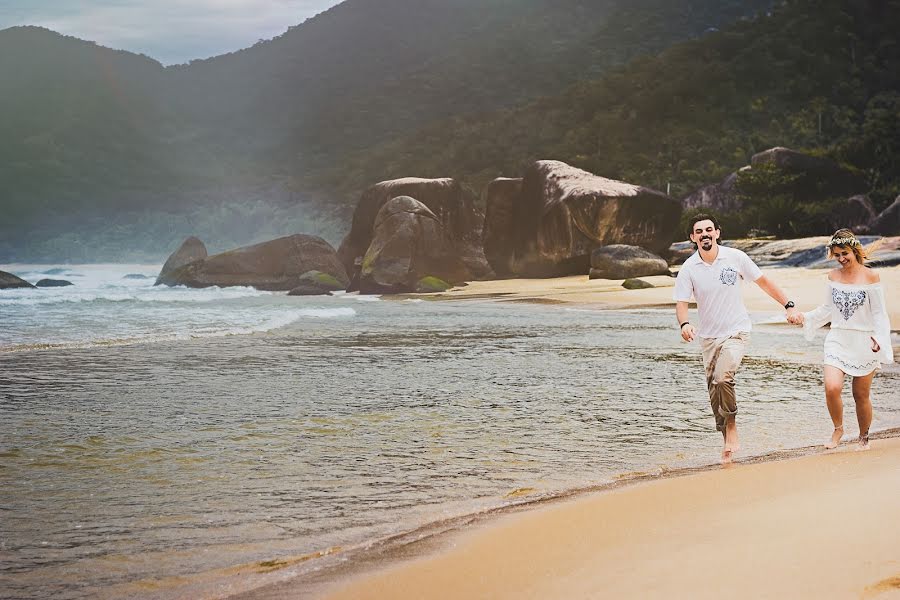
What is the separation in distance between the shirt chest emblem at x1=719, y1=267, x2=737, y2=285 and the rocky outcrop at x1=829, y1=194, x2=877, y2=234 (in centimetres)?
2989

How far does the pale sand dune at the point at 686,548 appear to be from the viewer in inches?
119

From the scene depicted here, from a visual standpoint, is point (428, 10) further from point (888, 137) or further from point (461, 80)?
point (888, 137)

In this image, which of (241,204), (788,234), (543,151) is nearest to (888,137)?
(788,234)

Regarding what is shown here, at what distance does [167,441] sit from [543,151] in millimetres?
74347

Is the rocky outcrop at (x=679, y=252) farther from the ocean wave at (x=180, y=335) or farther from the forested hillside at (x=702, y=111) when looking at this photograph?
the forested hillside at (x=702, y=111)

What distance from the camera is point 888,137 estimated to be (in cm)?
4409

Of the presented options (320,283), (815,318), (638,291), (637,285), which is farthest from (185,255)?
(815,318)

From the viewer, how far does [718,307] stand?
581cm

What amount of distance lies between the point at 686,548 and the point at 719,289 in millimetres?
2687

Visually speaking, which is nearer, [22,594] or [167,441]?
[22,594]

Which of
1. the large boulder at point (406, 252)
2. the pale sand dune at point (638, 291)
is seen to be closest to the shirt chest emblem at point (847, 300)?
the pale sand dune at point (638, 291)

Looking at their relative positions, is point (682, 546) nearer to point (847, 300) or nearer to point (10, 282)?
point (847, 300)

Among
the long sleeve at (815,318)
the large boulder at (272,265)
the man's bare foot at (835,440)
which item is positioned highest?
the large boulder at (272,265)

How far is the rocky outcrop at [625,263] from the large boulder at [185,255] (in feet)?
63.2
